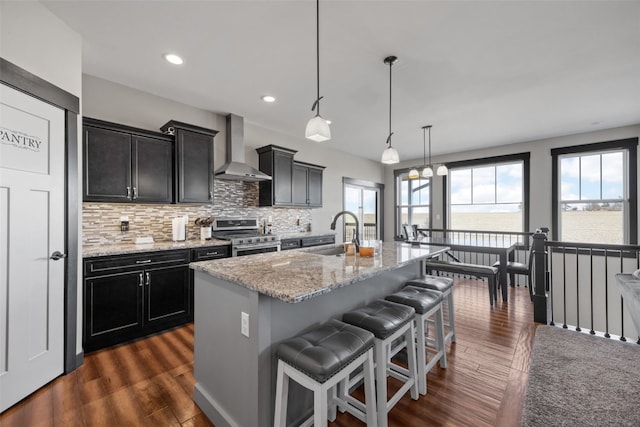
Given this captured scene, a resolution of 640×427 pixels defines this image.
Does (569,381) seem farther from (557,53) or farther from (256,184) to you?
(256,184)

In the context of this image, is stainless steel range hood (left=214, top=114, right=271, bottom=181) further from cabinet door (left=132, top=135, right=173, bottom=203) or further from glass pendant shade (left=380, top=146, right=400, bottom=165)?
glass pendant shade (left=380, top=146, right=400, bottom=165)

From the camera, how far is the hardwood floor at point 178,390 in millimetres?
1702

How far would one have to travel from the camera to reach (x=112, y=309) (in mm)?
2574

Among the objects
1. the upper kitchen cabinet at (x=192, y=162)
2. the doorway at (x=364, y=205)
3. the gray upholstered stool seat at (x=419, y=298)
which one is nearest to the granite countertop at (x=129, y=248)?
the upper kitchen cabinet at (x=192, y=162)

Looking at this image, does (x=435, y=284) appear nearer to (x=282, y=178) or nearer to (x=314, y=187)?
(x=282, y=178)

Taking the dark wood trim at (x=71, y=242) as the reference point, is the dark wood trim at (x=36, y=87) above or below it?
above

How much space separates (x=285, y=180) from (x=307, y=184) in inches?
24.4

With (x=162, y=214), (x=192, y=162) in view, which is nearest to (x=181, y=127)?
(x=192, y=162)

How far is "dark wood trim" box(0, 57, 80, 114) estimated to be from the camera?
1770 millimetres

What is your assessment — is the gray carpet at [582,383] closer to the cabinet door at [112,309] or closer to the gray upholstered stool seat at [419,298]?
the gray upholstered stool seat at [419,298]

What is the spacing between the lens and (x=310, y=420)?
5.19ft

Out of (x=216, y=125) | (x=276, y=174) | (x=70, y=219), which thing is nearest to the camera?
(x=70, y=219)

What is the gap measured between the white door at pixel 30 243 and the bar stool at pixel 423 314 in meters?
2.64

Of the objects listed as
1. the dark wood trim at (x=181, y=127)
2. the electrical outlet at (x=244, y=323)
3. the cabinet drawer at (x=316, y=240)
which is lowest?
the electrical outlet at (x=244, y=323)
